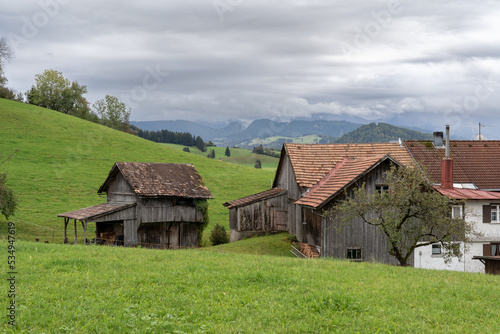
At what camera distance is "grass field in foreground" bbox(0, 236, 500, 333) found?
8578 millimetres

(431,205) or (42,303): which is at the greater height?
(431,205)

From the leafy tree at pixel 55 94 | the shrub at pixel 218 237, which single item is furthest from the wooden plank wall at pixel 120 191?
the leafy tree at pixel 55 94

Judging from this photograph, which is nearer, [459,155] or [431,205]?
[431,205]

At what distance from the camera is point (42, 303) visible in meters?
9.53

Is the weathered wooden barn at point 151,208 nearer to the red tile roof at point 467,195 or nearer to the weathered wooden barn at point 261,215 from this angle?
the weathered wooden barn at point 261,215

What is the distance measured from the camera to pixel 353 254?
27.9 meters

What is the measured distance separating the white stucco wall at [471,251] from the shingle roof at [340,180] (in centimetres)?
717

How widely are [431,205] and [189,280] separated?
12.0 meters

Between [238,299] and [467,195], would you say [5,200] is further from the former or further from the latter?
[467,195]

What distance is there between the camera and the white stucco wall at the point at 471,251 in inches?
1170

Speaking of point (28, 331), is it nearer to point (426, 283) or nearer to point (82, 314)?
point (82, 314)

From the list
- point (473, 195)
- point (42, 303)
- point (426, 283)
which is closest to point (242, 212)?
point (473, 195)

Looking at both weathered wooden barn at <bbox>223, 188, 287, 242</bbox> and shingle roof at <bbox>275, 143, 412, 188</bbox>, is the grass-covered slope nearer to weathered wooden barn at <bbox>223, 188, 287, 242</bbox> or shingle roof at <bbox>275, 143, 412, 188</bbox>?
weathered wooden barn at <bbox>223, 188, 287, 242</bbox>

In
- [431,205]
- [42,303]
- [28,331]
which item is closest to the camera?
[28,331]
